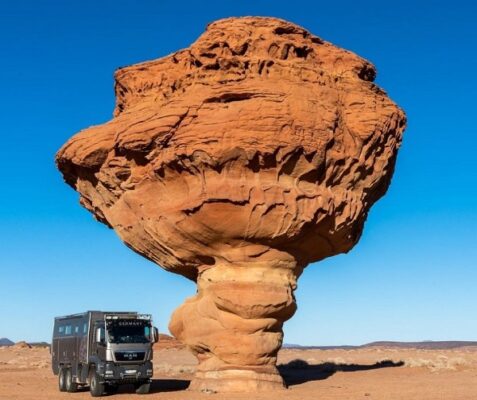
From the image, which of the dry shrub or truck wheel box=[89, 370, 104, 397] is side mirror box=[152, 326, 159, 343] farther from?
the dry shrub

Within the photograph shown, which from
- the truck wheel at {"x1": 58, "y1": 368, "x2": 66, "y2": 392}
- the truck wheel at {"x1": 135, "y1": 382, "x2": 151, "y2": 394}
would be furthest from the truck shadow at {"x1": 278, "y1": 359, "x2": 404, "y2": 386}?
the truck wheel at {"x1": 58, "y1": 368, "x2": 66, "y2": 392}

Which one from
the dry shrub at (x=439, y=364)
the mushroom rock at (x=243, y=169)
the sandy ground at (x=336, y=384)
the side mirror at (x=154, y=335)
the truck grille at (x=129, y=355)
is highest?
the mushroom rock at (x=243, y=169)

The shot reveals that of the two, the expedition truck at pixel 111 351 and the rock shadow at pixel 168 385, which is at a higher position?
the expedition truck at pixel 111 351

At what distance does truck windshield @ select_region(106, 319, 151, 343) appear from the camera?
24.3 m

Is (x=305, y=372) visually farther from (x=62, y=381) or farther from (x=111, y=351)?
(x=111, y=351)

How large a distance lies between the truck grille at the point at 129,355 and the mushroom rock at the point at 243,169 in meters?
1.68

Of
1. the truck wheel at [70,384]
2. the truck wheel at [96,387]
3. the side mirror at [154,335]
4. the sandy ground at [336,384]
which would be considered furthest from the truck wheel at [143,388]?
the truck wheel at [70,384]

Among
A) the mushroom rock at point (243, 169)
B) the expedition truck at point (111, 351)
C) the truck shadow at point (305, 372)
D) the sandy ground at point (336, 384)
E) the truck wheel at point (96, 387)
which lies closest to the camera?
the sandy ground at point (336, 384)

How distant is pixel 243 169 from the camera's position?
926 inches

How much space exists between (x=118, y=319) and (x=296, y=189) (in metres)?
8.36

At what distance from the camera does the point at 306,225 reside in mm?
24078

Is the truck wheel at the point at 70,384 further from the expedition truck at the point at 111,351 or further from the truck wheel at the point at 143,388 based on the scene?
the truck wheel at the point at 143,388

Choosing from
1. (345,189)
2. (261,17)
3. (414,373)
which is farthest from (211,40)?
(414,373)

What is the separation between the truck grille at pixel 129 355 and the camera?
2390 cm
